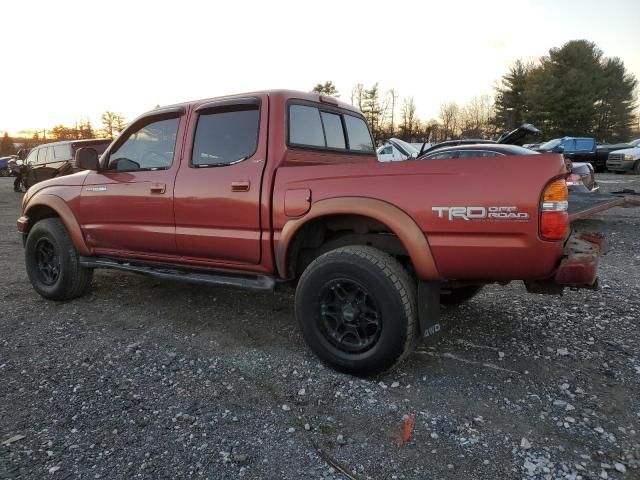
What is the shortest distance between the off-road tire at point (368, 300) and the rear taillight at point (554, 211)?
84 cm

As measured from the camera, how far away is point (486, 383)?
297 cm

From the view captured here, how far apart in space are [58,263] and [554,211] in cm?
446

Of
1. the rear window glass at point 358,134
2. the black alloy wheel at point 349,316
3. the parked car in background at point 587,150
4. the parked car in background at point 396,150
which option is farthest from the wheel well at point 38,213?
the parked car in background at point 587,150

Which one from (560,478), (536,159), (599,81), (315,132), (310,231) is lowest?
(560,478)

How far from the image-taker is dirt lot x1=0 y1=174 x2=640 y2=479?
7.43 ft

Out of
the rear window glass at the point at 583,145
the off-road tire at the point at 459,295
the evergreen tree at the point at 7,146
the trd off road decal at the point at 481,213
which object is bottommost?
the off-road tire at the point at 459,295

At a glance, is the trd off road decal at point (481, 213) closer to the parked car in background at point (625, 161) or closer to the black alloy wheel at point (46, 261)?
the black alloy wheel at point (46, 261)

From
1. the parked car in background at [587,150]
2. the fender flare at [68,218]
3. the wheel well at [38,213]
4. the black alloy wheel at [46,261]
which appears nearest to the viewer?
the fender flare at [68,218]

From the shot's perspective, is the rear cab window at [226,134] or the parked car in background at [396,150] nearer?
the rear cab window at [226,134]

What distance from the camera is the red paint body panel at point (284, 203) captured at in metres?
2.56

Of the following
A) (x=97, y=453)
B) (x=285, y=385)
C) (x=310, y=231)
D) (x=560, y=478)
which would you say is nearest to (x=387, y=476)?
(x=560, y=478)

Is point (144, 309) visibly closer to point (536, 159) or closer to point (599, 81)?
point (536, 159)

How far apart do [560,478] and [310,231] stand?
6.71 ft

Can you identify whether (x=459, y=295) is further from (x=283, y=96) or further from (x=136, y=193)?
(x=136, y=193)
